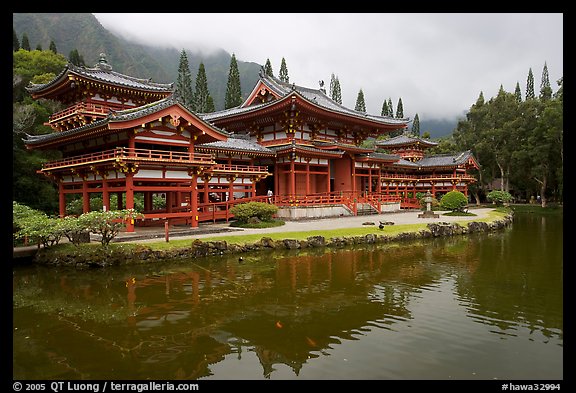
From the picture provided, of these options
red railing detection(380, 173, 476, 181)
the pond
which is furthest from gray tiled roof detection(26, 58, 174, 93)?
red railing detection(380, 173, 476, 181)

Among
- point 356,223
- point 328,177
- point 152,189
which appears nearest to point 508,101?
point 328,177

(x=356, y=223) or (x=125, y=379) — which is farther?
(x=356, y=223)

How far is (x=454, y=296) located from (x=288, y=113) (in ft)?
76.6

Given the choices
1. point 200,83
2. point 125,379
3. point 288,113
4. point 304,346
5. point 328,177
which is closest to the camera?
point 125,379

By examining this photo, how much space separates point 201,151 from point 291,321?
68.1 feet

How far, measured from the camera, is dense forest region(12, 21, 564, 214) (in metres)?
31.3

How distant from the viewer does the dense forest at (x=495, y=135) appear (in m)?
31.3

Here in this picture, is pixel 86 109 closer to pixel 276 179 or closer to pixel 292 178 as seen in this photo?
pixel 276 179

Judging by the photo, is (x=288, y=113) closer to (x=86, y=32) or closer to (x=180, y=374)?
(x=180, y=374)

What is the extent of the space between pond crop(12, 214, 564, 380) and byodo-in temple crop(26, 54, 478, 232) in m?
8.07

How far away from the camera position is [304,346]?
724cm

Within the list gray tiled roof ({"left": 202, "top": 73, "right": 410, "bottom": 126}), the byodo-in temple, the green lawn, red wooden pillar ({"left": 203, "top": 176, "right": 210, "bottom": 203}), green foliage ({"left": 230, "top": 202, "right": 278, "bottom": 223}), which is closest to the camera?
the green lawn

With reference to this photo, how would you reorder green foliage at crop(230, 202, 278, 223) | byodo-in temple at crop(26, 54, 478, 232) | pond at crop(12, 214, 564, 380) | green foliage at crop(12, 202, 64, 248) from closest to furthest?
pond at crop(12, 214, 564, 380), green foliage at crop(12, 202, 64, 248), byodo-in temple at crop(26, 54, 478, 232), green foliage at crop(230, 202, 278, 223)

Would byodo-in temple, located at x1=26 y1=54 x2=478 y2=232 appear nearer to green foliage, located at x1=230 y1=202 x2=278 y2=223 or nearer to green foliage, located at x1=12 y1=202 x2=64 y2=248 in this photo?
green foliage, located at x1=230 y1=202 x2=278 y2=223
